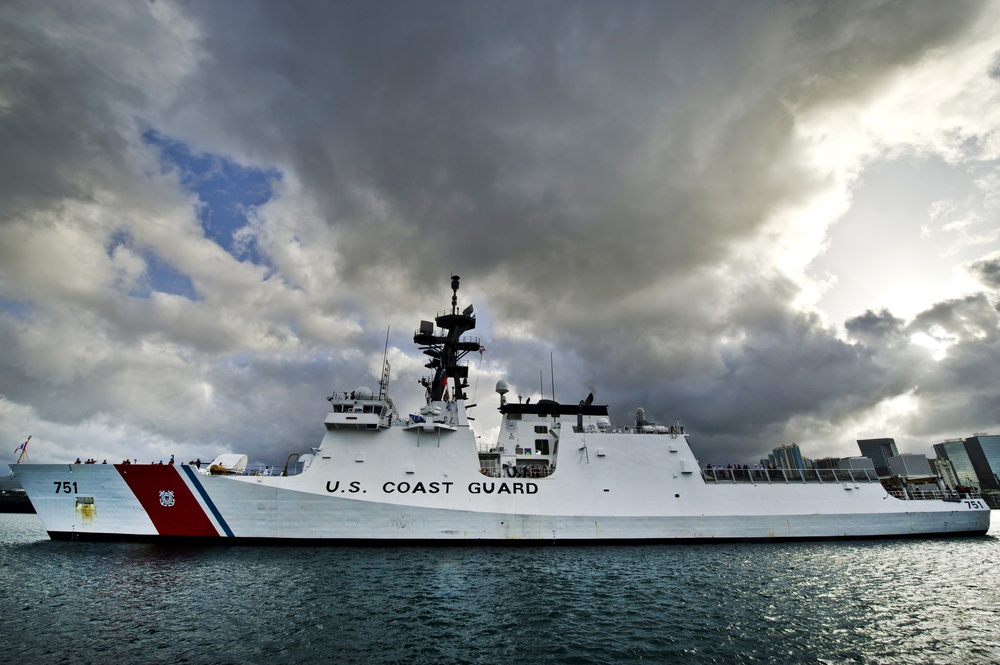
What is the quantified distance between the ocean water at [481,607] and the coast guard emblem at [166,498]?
1.63 m

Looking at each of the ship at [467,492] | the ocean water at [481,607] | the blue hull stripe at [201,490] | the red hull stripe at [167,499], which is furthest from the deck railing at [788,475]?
the red hull stripe at [167,499]

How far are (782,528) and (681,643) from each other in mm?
16374

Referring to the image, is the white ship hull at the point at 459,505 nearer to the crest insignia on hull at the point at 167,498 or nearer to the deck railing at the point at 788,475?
the crest insignia on hull at the point at 167,498

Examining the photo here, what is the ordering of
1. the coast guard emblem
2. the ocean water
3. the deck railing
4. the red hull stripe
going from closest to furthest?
the ocean water → the red hull stripe → the coast guard emblem → the deck railing

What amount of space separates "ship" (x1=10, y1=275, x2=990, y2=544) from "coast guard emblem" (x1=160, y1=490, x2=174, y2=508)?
0.04m

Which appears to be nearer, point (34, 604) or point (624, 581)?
point (34, 604)

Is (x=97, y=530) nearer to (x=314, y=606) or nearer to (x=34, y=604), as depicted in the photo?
(x=34, y=604)

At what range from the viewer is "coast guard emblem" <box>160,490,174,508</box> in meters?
16.4

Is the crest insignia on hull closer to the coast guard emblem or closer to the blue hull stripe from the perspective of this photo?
the coast guard emblem

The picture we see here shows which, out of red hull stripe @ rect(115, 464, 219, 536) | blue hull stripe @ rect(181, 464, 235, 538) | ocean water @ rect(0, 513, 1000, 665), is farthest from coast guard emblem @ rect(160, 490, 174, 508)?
ocean water @ rect(0, 513, 1000, 665)

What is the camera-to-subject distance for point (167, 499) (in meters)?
16.4

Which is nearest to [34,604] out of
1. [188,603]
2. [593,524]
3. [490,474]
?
[188,603]

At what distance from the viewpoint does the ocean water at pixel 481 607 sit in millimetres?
7273

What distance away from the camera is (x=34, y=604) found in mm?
9477
